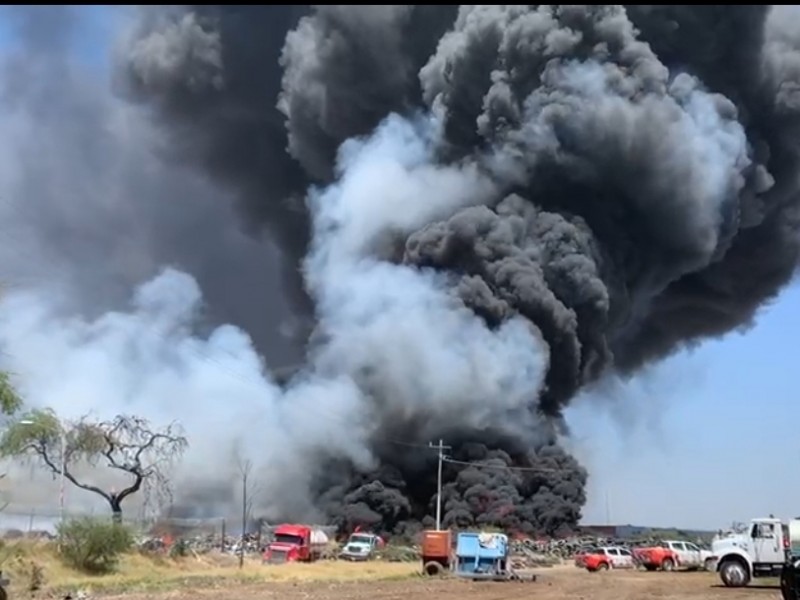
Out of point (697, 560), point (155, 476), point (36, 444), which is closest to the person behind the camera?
point (36, 444)

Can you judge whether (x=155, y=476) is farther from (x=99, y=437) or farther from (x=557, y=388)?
(x=557, y=388)

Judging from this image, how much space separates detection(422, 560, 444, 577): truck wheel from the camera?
151 feet

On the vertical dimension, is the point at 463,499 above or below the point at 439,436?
below

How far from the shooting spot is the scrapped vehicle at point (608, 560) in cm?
5456

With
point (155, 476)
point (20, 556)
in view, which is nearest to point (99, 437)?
point (155, 476)

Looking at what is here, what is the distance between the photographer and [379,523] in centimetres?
7256

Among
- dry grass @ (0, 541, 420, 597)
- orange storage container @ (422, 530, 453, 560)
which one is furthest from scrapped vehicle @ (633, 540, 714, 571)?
orange storage container @ (422, 530, 453, 560)

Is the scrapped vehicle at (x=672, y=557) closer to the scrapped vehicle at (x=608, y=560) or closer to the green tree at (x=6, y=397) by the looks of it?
the scrapped vehicle at (x=608, y=560)

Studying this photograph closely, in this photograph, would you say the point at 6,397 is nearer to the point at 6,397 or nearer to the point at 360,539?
the point at 6,397

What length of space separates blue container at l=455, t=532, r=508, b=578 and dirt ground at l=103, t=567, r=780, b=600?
405 cm

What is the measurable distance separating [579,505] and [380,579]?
34.8 meters

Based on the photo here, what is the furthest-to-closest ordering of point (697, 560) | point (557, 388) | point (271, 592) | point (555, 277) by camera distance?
point (557, 388)
point (555, 277)
point (697, 560)
point (271, 592)

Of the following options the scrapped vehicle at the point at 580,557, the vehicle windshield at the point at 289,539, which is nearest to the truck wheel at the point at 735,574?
the scrapped vehicle at the point at 580,557

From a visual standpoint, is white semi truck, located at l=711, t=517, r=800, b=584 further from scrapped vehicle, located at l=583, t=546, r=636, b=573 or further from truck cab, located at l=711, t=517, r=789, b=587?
scrapped vehicle, located at l=583, t=546, r=636, b=573
